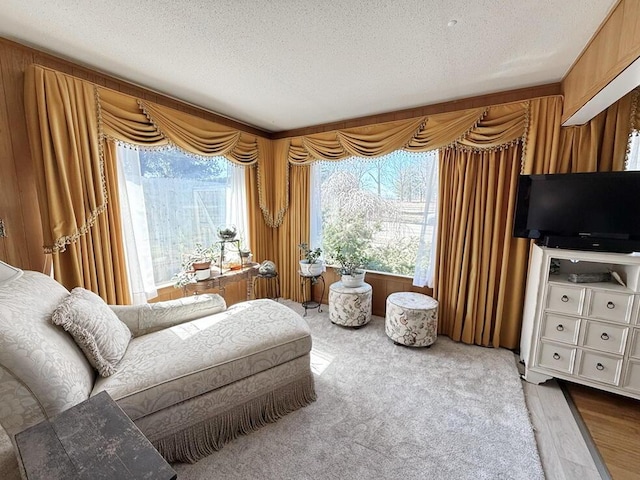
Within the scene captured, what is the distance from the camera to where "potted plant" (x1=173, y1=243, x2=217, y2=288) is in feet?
8.32

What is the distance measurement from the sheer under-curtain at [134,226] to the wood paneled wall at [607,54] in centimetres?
308

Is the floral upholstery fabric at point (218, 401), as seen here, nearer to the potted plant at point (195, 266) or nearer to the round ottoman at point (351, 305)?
the round ottoman at point (351, 305)

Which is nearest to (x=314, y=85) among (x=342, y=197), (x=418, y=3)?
(x=418, y=3)

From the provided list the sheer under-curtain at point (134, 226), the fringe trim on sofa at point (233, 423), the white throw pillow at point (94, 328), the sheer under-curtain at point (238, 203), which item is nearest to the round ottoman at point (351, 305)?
the fringe trim on sofa at point (233, 423)

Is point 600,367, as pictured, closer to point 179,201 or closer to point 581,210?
point 581,210

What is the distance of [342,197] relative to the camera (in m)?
3.36

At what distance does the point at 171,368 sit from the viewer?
141 cm

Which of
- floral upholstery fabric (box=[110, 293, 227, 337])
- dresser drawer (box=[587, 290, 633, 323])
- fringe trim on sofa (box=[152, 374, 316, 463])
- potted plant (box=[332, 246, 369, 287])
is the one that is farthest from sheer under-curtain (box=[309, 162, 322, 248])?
dresser drawer (box=[587, 290, 633, 323])

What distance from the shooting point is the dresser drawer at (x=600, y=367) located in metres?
1.78

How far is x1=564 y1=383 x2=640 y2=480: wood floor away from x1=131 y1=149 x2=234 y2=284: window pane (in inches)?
134

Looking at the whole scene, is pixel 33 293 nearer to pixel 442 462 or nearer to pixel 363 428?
pixel 363 428

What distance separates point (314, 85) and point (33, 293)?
2.19 m

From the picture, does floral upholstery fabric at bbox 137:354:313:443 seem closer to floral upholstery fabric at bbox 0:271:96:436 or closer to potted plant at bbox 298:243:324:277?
floral upholstery fabric at bbox 0:271:96:436

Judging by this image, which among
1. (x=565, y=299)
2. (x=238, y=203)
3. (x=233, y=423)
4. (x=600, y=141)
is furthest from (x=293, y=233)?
(x=600, y=141)
